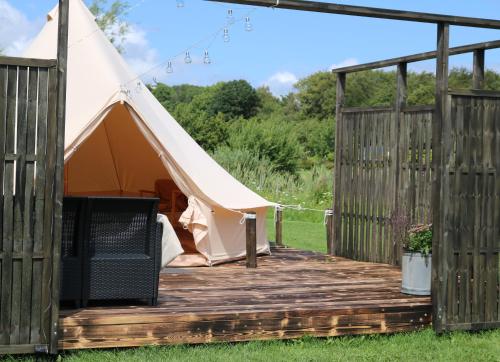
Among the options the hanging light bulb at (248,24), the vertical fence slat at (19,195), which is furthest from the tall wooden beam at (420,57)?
the vertical fence slat at (19,195)

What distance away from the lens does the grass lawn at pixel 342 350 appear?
5.18 m

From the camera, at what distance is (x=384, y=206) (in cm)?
Result: 855

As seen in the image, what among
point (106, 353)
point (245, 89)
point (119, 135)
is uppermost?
point (245, 89)

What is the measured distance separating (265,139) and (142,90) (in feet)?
46.6

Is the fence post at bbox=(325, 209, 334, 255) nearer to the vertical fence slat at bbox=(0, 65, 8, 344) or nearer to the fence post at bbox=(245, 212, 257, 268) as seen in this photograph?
the fence post at bbox=(245, 212, 257, 268)

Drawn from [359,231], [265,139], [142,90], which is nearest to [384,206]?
[359,231]

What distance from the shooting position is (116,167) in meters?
11.5

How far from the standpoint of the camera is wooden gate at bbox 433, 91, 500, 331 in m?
6.14

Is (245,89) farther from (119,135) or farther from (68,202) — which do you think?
(68,202)

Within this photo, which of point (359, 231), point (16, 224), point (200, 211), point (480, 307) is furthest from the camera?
point (359, 231)

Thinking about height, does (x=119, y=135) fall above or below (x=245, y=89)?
below

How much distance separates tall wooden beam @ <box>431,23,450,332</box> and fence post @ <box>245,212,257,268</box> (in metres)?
2.23

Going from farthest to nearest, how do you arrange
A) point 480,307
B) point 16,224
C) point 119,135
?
point 119,135
point 480,307
point 16,224

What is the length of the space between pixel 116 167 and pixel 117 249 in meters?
5.95
